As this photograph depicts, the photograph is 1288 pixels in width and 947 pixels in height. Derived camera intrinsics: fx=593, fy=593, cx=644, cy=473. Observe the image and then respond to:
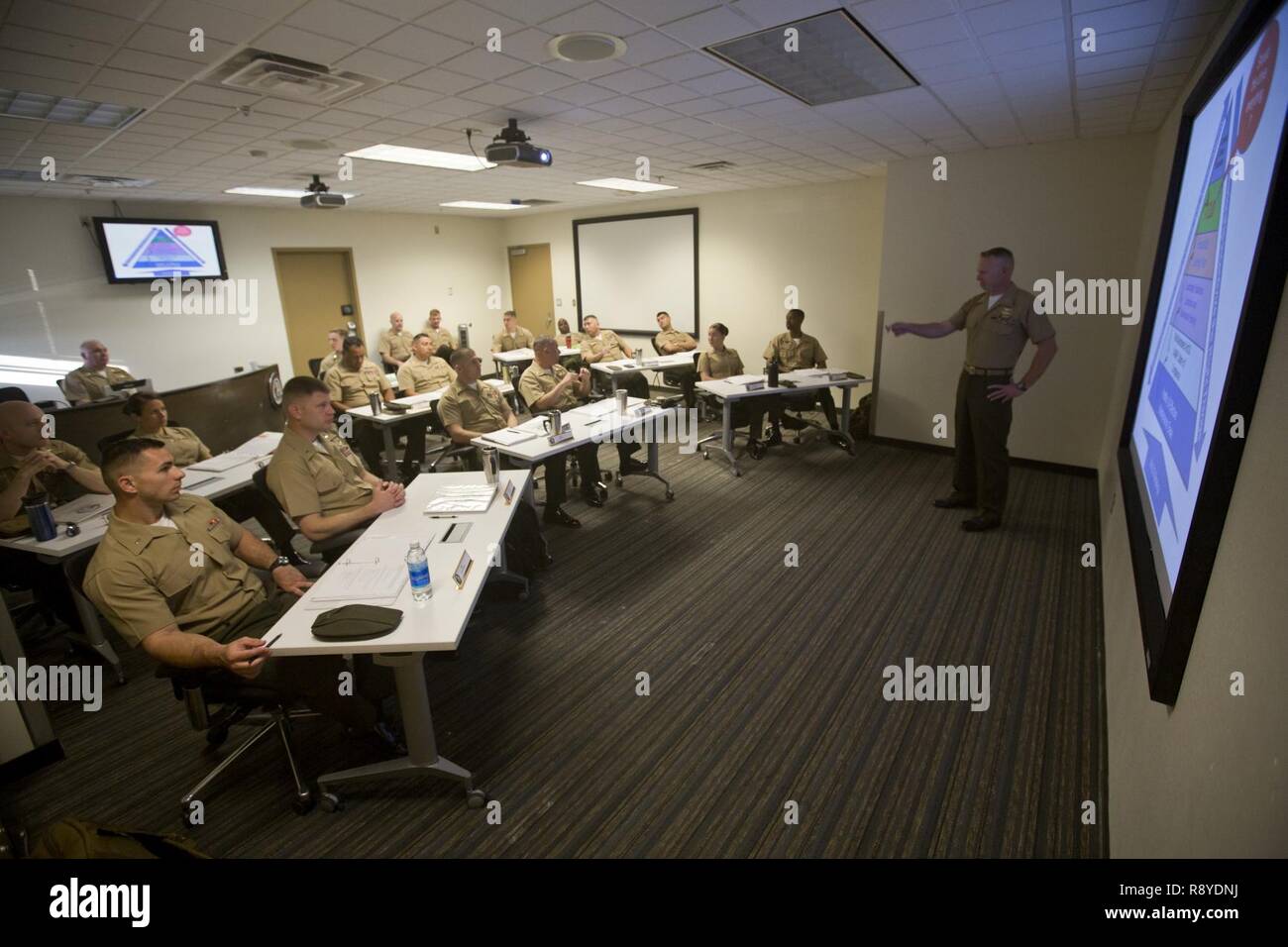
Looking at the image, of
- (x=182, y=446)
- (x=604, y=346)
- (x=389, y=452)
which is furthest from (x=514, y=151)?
(x=604, y=346)

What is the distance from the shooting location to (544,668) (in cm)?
294

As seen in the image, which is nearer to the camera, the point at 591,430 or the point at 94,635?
the point at 94,635

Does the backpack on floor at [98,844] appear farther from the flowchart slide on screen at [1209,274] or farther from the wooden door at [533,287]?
the wooden door at [533,287]

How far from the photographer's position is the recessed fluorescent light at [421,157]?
4793 mm

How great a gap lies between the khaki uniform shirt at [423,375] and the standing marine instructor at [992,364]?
4362 millimetres

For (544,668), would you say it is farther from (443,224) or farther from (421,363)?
(443,224)

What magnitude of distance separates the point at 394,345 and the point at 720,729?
27.3 feet

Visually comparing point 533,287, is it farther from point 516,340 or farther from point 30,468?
point 30,468

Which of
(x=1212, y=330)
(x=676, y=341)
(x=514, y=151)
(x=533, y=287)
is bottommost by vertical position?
(x=676, y=341)

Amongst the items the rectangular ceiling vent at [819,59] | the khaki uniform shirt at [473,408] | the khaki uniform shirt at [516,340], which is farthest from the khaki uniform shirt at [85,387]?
the rectangular ceiling vent at [819,59]

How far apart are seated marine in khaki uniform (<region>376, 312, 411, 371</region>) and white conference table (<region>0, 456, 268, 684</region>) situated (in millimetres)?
5778

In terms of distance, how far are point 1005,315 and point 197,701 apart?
4.63 metres

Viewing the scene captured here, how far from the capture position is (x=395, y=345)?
9055mm

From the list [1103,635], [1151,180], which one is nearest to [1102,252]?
[1151,180]
